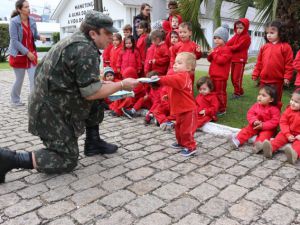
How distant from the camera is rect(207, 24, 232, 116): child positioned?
559cm

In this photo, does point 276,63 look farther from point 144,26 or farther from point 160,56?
point 144,26

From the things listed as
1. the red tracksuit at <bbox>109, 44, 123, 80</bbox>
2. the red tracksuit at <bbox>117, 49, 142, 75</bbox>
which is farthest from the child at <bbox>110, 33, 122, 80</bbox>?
the red tracksuit at <bbox>117, 49, 142, 75</bbox>

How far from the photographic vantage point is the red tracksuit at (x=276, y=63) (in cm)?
486

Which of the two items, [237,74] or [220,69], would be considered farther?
[237,74]

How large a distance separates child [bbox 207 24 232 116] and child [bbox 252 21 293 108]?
69 cm

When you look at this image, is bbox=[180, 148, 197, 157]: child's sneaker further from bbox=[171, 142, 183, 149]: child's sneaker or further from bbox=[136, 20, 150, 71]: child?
bbox=[136, 20, 150, 71]: child

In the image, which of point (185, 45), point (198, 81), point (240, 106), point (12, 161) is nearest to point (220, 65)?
point (198, 81)

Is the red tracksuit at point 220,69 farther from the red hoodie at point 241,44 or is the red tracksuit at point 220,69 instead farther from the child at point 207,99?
the red hoodie at point 241,44

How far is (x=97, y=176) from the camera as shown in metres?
3.46

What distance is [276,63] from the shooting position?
492 cm

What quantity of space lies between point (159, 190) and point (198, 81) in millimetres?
2636

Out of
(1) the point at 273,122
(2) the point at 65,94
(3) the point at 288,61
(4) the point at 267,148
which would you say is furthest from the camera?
(3) the point at 288,61

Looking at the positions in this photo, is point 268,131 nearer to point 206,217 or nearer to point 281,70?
point 281,70

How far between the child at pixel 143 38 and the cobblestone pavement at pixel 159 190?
2784 millimetres
